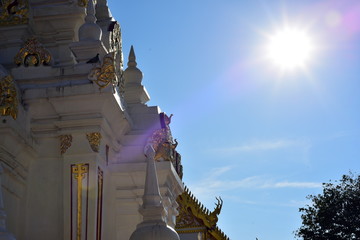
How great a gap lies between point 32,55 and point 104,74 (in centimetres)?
141

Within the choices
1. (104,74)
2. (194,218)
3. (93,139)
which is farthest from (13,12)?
(194,218)

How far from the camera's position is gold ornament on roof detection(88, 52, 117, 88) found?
372 inches

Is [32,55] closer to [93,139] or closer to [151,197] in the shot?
[93,139]

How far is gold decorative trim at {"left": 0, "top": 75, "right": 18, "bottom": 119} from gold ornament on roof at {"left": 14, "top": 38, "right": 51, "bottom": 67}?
0.72m

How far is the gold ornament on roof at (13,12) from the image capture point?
36.1 ft

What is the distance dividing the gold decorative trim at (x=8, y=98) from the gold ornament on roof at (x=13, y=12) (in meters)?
2.01

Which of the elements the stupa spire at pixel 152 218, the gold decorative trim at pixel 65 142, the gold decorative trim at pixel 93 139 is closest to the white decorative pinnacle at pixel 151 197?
the stupa spire at pixel 152 218

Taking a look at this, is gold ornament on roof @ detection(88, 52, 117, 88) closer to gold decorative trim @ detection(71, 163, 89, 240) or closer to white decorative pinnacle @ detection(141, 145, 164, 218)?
gold decorative trim @ detection(71, 163, 89, 240)

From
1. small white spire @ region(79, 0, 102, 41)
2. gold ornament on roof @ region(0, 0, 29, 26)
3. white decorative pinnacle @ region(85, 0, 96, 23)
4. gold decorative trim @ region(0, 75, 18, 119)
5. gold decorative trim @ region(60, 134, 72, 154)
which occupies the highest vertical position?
gold ornament on roof @ region(0, 0, 29, 26)

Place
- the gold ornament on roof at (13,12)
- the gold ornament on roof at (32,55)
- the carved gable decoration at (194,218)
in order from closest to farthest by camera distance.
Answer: the gold ornament on roof at (32,55) < the gold ornament on roof at (13,12) < the carved gable decoration at (194,218)

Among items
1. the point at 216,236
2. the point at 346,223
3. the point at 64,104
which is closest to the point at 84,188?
the point at 64,104

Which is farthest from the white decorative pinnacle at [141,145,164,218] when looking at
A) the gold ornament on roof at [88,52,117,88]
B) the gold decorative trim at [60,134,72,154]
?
the gold decorative trim at [60,134,72,154]

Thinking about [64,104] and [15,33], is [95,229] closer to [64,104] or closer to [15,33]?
[64,104]

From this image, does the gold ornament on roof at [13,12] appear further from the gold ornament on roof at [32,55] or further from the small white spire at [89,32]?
the small white spire at [89,32]
